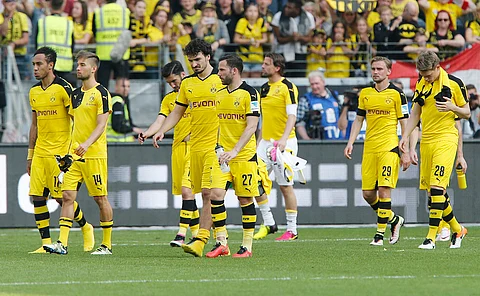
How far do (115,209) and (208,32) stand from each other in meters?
4.21

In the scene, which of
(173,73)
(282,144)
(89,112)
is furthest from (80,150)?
(282,144)

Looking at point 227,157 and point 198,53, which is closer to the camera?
point 227,157

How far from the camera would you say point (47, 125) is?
13328 mm

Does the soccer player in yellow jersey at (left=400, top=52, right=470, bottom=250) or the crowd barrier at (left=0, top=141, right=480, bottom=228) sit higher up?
the soccer player in yellow jersey at (left=400, top=52, right=470, bottom=250)

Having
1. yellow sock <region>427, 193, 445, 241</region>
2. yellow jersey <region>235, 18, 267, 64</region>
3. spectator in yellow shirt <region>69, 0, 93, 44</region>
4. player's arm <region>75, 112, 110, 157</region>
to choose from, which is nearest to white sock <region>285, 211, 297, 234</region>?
yellow sock <region>427, 193, 445, 241</region>

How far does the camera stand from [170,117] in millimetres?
12688

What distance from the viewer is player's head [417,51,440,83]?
13.1 metres

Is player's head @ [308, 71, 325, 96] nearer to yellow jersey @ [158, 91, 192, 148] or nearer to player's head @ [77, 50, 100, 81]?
yellow jersey @ [158, 91, 192, 148]

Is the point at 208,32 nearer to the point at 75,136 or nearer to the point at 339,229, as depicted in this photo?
the point at 339,229

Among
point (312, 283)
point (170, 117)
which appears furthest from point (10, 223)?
point (312, 283)

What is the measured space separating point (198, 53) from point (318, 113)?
7461 millimetres

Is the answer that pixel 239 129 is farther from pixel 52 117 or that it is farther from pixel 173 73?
pixel 52 117

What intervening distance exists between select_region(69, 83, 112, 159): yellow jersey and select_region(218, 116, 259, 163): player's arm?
1887mm

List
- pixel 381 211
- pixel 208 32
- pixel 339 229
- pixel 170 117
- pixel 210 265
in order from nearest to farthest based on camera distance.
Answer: pixel 210 265 < pixel 170 117 < pixel 381 211 < pixel 339 229 < pixel 208 32
